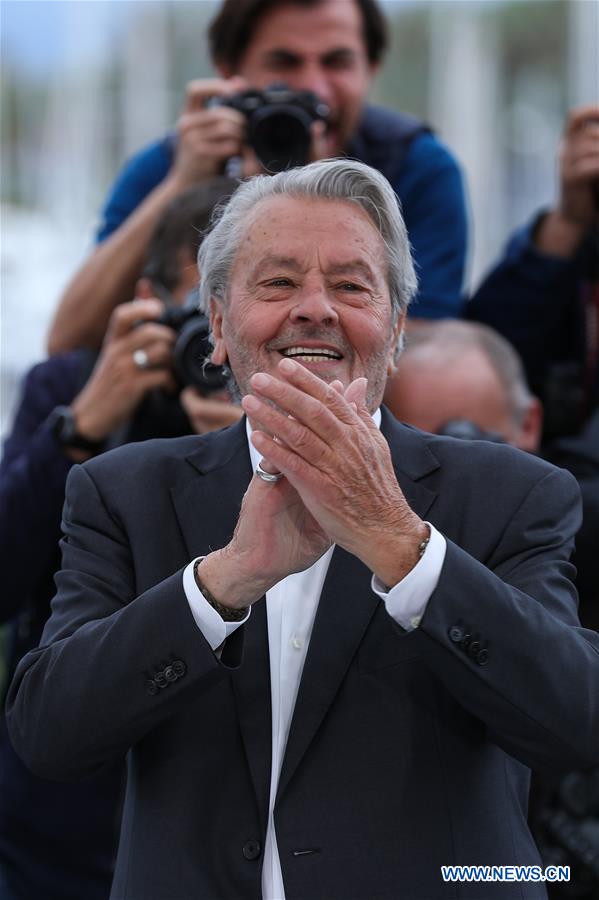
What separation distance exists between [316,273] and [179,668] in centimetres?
58

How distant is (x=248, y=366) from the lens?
1879 millimetres

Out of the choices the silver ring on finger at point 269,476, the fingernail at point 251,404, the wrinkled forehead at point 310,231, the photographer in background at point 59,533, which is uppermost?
the wrinkled forehead at point 310,231

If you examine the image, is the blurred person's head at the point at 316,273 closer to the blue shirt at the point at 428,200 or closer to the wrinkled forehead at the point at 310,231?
the wrinkled forehead at the point at 310,231

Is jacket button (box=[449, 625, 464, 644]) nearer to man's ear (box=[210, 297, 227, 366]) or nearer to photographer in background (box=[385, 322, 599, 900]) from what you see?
man's ear (box=[210, 297, 227, 366])

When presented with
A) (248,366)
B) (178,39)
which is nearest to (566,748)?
(248,366)

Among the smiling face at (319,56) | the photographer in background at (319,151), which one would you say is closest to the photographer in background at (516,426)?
the photographer in background at (319,151)

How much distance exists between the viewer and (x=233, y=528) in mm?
1872

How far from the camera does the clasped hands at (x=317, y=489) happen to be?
1.59 metres

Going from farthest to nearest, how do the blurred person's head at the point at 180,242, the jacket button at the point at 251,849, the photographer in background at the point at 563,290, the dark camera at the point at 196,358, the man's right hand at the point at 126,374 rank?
the photographer in background at the point at 563,290 → the blurred person's head at the point at 180,242 → the man's right hand at the point at 126,374 → the dark camera at the point at 196,358 → the jacket button at the point at 251,849

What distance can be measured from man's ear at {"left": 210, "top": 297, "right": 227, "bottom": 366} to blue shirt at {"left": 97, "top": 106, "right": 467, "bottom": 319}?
1076 millimetres

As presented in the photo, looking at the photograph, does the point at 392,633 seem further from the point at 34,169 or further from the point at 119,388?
the point at 34,169

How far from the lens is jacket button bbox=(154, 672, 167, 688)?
1648 millimetres

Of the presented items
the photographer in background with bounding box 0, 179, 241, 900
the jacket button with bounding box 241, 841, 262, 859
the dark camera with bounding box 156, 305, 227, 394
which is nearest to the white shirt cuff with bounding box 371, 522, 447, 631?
the jacket button with bounding box 241, 841, 262, 859

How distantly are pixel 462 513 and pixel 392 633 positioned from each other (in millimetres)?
203
